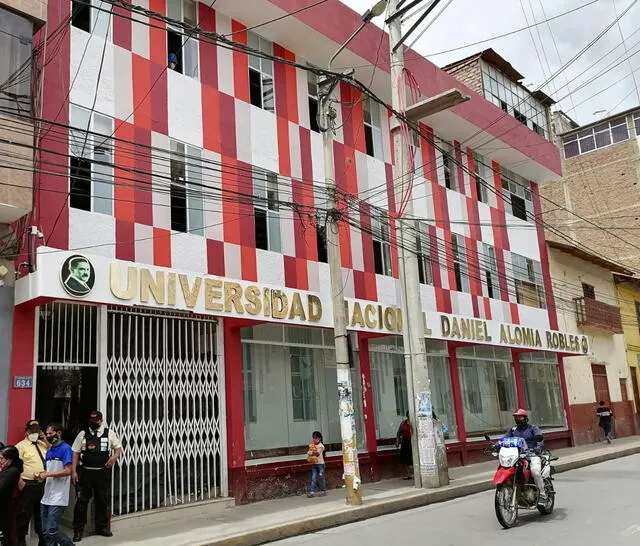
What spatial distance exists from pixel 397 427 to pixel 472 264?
6.22 metres

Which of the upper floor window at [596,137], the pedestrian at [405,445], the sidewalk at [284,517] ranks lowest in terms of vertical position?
the sidewalk at [284,517]

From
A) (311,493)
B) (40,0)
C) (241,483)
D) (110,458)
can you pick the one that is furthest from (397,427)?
(40,0)

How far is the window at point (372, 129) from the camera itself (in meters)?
17.1

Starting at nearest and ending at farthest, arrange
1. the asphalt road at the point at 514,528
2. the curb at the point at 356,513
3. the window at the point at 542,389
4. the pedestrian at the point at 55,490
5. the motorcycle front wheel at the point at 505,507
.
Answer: the pedestrian at the point at 55,490 < the asphalt road at the point at 514,528 < the motorcycle front wheel at the point at 505,507 < the curb at the point at 356,513 < the window at the point at 542,389

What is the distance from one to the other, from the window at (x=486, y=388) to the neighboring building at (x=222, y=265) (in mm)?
115

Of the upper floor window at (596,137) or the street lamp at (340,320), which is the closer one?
the street lamp at (340,320)

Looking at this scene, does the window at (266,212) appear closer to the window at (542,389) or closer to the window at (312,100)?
the window at (312,100)

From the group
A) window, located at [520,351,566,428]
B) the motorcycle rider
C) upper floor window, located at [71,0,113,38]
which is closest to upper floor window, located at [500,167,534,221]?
window, located at [520,351,566,428]

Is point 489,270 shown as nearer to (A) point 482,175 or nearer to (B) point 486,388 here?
(A) point 482,175

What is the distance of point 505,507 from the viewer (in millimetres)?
8570

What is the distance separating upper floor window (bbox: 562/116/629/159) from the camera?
122 feet

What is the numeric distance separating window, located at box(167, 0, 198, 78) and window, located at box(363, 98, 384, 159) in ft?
18.2

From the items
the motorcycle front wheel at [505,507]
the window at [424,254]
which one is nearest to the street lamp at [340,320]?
the motorcycle front wheel at [505,507]

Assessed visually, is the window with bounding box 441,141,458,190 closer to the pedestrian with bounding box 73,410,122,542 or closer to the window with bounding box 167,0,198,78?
the window with bounding box 167,0,198,78
